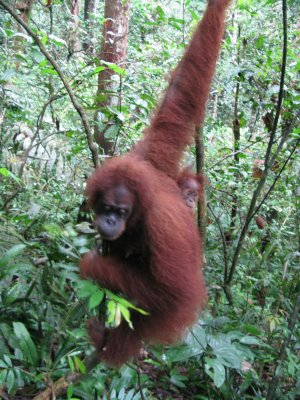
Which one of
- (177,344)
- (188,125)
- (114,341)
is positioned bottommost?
(177,344)

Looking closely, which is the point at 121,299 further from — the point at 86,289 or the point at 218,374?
the point at 218,374

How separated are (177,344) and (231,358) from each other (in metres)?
0.36

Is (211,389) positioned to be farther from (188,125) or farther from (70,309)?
(188,125)

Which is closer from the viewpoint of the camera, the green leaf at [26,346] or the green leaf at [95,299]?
the green leaf at [95,299]

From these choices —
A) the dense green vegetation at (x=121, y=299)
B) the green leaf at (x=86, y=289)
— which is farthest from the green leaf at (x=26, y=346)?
the green leaf at (x=86, y=289)

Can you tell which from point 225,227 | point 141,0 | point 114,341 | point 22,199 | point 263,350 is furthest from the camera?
point 141,0

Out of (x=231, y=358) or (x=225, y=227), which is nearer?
(x=231, y=358)

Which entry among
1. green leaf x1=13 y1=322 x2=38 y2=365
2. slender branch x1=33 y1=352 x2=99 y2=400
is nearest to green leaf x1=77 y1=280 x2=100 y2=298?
slender branch x1=33 y1=352 x2=99 y2=400

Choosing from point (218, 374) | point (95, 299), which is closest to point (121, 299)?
point (95, 299)

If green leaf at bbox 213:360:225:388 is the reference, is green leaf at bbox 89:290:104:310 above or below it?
above

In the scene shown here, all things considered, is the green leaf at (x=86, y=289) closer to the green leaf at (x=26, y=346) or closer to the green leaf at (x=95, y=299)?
the green leaf at (x=95, y=299)

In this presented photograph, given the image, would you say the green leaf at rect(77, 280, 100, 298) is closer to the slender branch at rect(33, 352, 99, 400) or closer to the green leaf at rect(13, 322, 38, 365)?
the slender branch at rect(33, 352, 99, 400)

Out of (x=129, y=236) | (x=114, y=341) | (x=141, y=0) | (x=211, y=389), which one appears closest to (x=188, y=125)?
(x=129, y=236)

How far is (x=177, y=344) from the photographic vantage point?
2682mm
